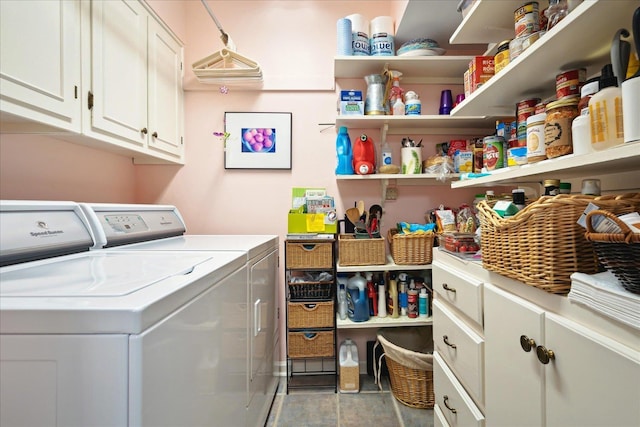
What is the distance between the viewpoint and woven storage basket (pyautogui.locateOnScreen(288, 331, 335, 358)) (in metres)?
1.89

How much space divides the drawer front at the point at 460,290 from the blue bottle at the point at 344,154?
2.98ft

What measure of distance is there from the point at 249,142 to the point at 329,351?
5.28 feet

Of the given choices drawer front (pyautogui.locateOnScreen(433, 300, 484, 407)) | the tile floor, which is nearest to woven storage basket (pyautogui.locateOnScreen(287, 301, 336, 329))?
the tile floor

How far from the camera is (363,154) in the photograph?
2.02 meters

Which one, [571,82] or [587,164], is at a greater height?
[571,82]

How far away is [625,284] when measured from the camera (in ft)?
1.77

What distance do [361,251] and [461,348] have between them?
34.2 inches

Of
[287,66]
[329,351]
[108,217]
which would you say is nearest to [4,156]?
[108,217]

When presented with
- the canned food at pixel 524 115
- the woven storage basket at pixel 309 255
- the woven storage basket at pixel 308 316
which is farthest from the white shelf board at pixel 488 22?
the woven storage basket at pixel 308 316

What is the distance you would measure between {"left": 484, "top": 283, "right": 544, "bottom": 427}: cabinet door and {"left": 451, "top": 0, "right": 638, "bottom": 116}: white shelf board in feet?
2.37

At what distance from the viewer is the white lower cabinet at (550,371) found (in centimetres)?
53

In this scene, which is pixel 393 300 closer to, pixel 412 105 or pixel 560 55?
pixel 412 105

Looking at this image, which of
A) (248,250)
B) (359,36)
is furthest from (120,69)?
(359,36)

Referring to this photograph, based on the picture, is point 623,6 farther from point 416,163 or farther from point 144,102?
point 144,102
